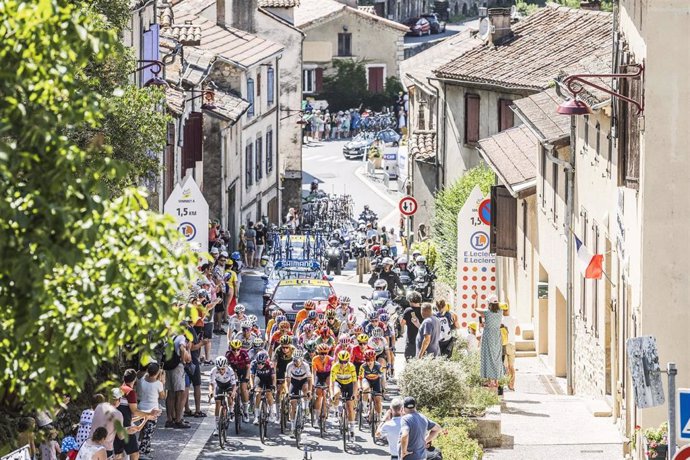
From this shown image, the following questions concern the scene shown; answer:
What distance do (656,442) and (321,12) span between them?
241 ft

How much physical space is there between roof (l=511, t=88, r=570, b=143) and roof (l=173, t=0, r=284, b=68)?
20.1 meters

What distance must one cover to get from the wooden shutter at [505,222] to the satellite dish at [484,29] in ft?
39.3

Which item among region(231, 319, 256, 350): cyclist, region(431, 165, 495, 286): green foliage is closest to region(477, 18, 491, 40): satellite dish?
region(431, 165, 495, 286): green foliage

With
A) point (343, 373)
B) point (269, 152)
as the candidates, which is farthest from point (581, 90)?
point (269, 152)

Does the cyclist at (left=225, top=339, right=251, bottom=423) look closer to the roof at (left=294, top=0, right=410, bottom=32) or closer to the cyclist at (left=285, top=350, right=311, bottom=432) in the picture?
the cyclist at (left=285, top=350, right=311, bottom=432)

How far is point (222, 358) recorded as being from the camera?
26000 mm

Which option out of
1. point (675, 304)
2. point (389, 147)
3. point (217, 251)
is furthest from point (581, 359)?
point (389, 147)

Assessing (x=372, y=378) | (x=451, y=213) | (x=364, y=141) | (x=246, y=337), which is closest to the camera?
(x=372, y=378)

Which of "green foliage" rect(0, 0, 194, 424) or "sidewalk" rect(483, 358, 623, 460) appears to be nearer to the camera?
"green foliage" rect(0, 0, 194, 424)

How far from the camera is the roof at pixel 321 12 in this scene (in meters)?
92.6

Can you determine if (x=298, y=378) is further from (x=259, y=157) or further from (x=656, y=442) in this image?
(x=259, y=157)

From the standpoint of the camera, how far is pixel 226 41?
6088 centimetres

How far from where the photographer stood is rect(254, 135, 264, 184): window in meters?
61.0

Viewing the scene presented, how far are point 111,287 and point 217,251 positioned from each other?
30.9 m
